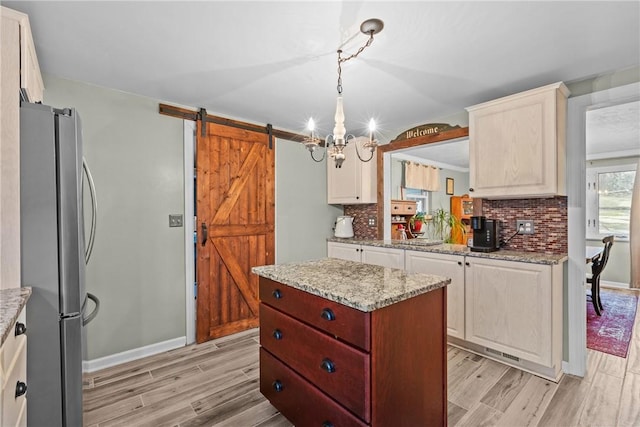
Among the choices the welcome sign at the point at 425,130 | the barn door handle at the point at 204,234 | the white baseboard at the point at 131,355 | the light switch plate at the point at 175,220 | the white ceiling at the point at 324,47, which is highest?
the white ceiling at the point at 324,47

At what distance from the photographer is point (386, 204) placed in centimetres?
390

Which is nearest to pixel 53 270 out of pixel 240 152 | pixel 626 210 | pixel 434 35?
pixel 240 152

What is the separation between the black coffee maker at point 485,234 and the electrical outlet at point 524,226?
0.62ft

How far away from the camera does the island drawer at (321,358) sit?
1341 mm

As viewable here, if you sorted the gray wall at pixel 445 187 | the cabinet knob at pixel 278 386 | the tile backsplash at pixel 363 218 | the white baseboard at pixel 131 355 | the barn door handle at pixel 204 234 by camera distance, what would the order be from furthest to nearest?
the gray wall at pixel 445 187 → the tile backsplash at pixel 363 218 → the barn door handle at pixel 204 234 → the white baseboard at pixel 131 355 → the cabinet knob at pixel 278 386

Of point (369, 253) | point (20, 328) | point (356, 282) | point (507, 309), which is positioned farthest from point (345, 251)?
point (20, 328)

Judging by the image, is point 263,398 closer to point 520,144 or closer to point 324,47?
point 324,47

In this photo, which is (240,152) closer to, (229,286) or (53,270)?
(229,286)

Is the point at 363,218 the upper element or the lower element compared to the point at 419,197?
lower

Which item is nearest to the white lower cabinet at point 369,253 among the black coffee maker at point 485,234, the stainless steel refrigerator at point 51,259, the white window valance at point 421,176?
the black coffee maker at point 485,234

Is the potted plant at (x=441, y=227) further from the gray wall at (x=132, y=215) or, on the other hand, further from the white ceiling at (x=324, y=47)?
the gray wall at (x=132, y=215)

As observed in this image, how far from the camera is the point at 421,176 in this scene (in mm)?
5906

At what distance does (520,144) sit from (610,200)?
456cm

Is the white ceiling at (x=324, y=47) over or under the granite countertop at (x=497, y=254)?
over
